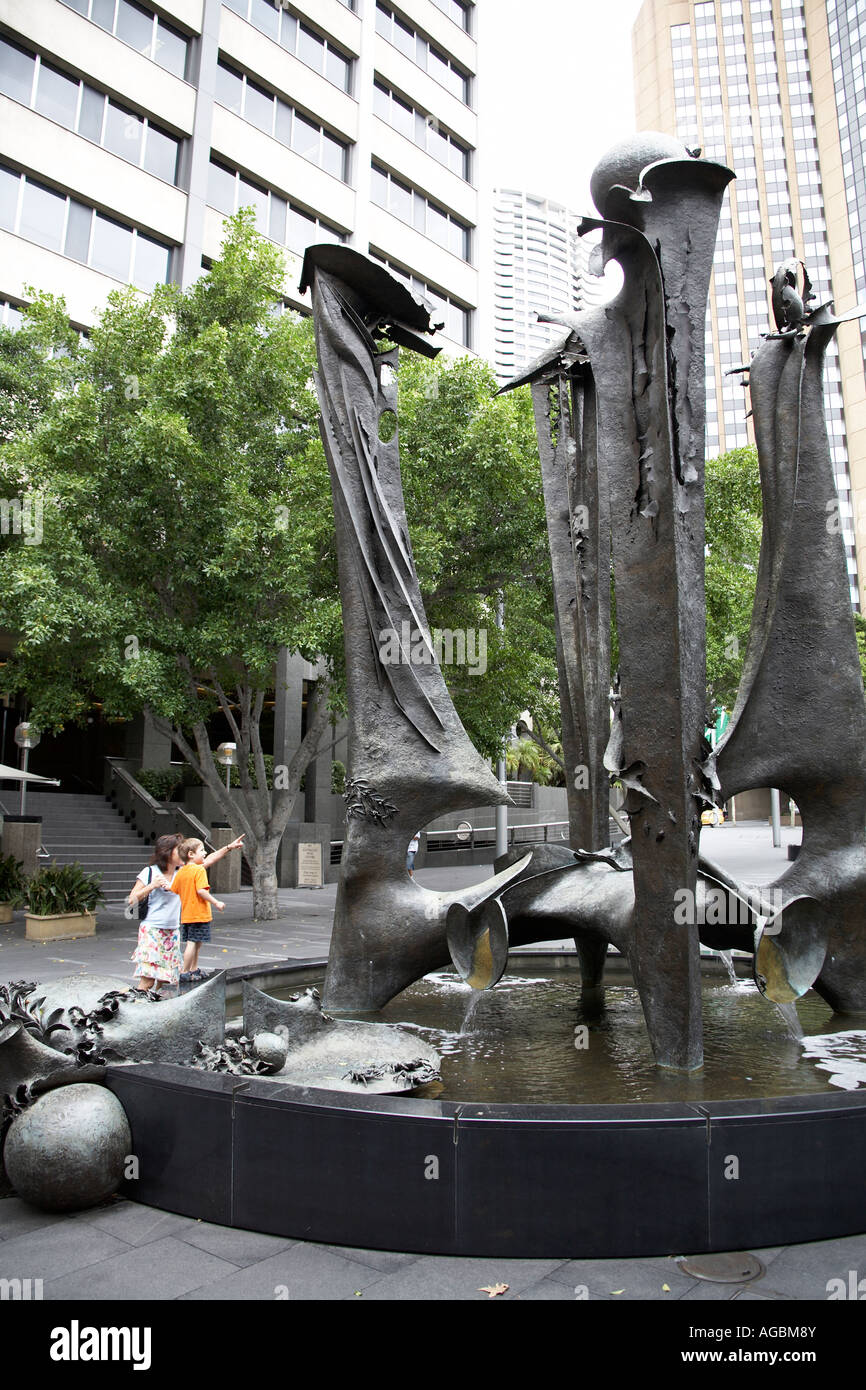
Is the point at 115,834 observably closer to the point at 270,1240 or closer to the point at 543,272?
the point at 270,1240

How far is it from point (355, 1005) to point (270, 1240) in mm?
2553

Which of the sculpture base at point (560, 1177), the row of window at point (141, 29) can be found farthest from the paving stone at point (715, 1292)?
the row of window at point (141, 29)

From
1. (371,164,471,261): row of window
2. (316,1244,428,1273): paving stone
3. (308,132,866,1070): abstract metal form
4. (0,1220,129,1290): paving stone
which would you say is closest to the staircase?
(308,132,866,1070): abstract metal form

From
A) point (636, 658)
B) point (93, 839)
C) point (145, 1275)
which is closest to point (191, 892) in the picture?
point (636, 658)

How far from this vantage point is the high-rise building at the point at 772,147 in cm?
6375

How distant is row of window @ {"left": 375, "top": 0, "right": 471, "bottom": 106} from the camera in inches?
1175

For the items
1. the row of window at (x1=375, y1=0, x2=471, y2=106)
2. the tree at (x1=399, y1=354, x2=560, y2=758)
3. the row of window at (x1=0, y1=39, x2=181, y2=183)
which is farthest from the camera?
the row of window at (x1=375, y1=0, x2=471, y2=106)

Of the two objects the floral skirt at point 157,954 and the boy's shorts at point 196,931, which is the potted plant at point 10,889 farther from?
the floral skirt at point 157,954

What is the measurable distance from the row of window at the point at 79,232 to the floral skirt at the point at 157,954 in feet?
62.4

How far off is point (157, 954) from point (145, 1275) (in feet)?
13.5

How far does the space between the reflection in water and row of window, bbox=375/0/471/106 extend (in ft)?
105

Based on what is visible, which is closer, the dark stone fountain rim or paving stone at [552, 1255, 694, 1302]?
paving stone at [552, 1255, 694, 1302]

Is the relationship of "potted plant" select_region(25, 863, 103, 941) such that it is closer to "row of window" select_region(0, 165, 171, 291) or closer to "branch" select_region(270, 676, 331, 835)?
"branch" select_region(270, 676, 331, 835)
